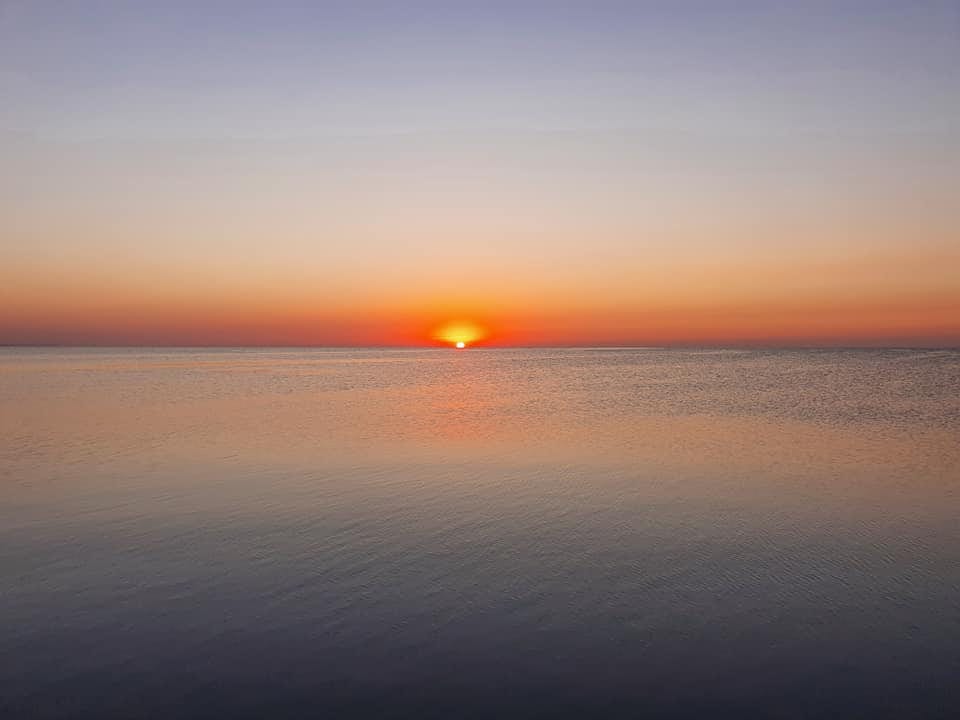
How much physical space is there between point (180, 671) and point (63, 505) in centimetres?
968

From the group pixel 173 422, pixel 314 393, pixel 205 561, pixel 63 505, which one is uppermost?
pixel 314 393

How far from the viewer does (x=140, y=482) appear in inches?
661

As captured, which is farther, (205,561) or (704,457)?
(704,457)

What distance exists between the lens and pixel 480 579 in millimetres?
9758

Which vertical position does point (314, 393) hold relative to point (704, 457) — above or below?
above

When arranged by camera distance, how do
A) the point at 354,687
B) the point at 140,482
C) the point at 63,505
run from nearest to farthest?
the point at 354,687
the point at 63,505
the point at 140,482

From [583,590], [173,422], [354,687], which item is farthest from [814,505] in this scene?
[173,422]

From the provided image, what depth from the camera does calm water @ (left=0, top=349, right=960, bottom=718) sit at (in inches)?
261

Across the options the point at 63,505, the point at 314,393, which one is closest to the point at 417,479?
the point at 63,505

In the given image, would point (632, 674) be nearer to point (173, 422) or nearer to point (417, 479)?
point (417, 479)

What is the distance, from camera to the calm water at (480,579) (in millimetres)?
6633

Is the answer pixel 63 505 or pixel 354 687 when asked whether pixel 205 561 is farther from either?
pixel 63 505

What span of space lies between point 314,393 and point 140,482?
31443 mm

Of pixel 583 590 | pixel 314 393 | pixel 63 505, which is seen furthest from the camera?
pixel 314 393
